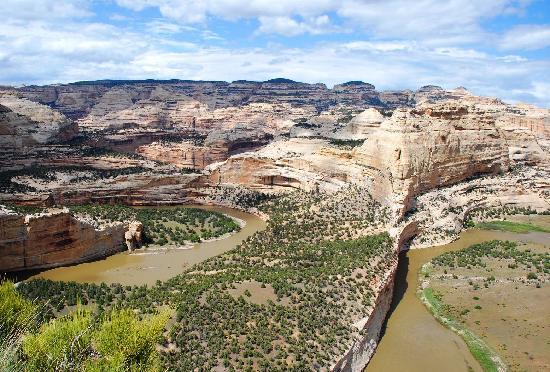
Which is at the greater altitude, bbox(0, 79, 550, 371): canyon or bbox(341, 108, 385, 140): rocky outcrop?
bbox(341, 108, 385, 140): rocky outcrop

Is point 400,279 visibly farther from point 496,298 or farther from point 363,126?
point 363,126

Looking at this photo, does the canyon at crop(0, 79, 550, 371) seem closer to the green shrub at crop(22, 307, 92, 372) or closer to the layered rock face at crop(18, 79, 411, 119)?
the green shrub at crop(22, 307, 92, 372)

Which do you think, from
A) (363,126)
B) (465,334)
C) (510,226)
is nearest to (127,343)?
(465,334)

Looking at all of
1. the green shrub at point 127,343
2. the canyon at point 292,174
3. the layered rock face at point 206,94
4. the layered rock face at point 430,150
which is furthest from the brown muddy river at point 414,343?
the layered rock face at point 206,94

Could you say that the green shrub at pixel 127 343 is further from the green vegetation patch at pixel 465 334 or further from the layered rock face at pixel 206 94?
the layered rock face at pixel 206 94

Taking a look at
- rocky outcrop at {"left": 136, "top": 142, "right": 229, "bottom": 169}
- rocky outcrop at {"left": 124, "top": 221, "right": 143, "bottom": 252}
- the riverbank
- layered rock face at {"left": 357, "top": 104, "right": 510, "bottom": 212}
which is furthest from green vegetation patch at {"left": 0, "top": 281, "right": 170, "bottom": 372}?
rocky outcrop at {"left": 136, "top": 142, "right": 229, "bottom": 169}

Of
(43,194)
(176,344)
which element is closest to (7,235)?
(43,194)

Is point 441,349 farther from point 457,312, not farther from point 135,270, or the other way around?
point 135,270
